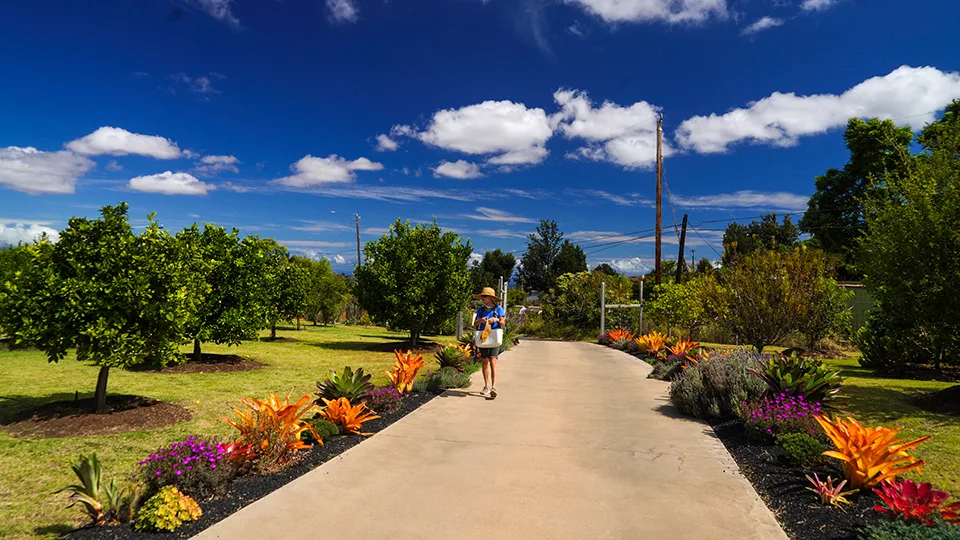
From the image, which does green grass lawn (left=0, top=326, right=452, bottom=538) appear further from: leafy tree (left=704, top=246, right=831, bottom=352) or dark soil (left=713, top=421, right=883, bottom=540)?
leafy tree (left=704, top=246, right=831, bottom=352)

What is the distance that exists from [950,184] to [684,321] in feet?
32.1

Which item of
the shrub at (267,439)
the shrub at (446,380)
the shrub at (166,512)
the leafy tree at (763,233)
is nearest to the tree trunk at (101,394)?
the shrub at (267,439)

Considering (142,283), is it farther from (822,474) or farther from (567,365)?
(567,365)

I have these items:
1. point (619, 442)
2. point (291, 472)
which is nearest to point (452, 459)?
point (291, 472)

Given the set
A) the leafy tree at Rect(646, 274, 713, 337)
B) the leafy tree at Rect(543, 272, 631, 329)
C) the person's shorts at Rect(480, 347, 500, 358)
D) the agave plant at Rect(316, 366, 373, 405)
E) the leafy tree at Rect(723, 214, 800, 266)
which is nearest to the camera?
the agave plant at Rect(316, 366, 373, 405)

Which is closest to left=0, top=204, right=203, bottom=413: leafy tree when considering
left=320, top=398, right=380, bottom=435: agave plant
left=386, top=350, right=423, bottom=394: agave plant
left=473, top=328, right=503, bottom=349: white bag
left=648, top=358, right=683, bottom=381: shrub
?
left=320, top=398, right=380, bottom=435: agave plant

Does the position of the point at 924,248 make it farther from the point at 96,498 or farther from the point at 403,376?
the point at 96,498

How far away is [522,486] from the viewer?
447 centimetres

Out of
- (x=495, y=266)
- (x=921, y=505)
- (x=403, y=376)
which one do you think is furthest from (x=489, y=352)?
(x=495, y=266)

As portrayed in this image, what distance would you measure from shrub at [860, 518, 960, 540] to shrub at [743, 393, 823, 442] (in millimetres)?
2306

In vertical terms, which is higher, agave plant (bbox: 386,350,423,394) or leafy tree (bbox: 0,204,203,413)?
leafy tree (bbox: 0,204,203,413)

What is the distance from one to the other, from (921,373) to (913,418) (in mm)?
6594

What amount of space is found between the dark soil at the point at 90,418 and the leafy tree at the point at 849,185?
31378 mm

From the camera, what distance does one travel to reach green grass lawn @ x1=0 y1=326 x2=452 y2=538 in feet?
13.3
